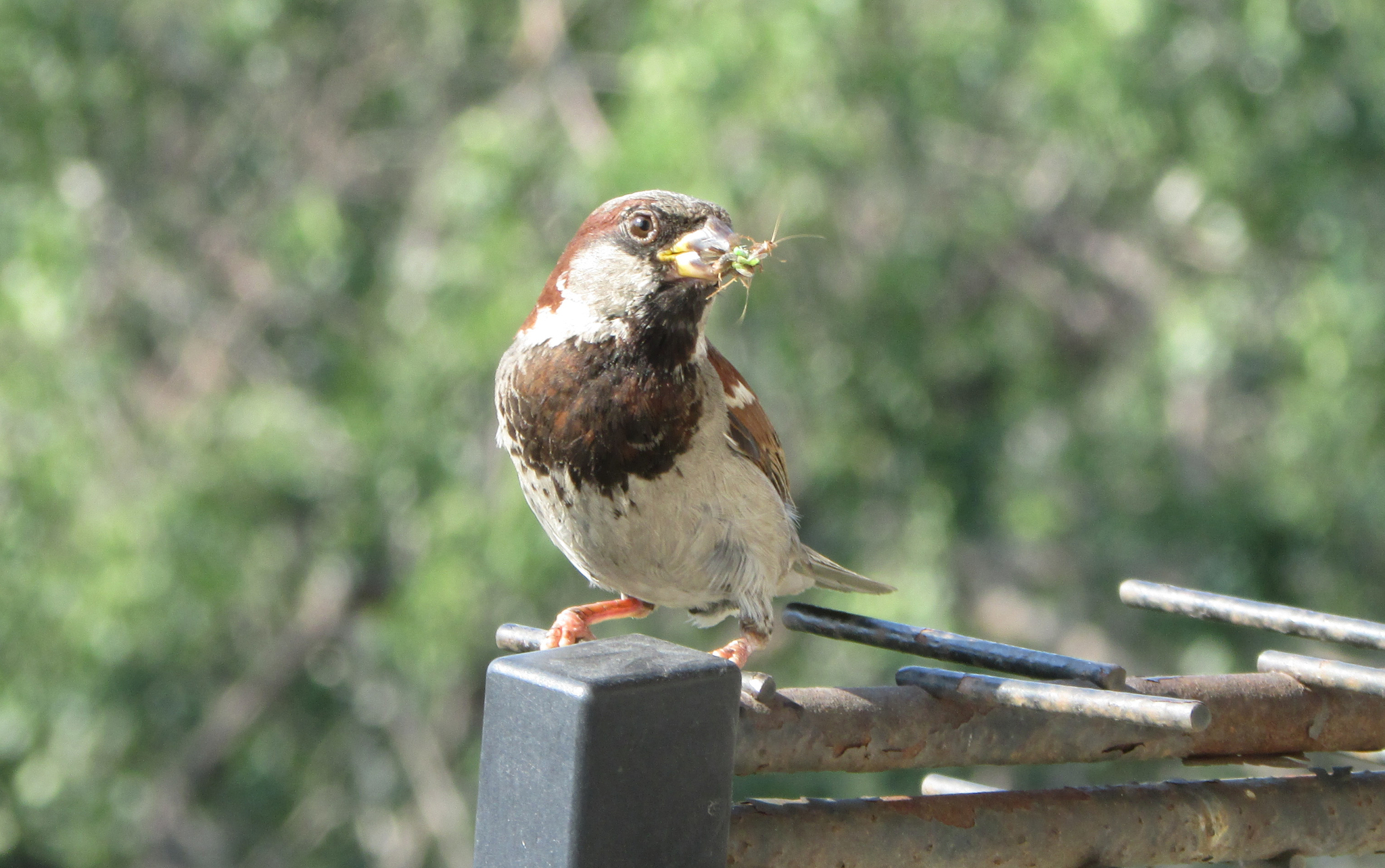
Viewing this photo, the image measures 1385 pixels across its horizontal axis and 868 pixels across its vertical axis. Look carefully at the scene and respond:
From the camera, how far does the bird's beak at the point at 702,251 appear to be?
9.00 ft

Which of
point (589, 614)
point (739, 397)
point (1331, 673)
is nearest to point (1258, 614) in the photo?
point (1331, 673)

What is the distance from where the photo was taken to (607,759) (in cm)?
138

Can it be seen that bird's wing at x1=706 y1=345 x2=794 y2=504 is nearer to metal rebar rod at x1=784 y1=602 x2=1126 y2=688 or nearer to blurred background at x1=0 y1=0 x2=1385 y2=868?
metal rebar rod at x1=784 y1=602 x2=1126 y2=688

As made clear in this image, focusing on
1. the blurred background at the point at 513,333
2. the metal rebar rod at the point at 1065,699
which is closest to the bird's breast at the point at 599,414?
the metal rebar rod at the point at 1065,699

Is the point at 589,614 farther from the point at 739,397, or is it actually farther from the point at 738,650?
the point at 739,397

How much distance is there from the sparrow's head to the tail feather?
0.87m

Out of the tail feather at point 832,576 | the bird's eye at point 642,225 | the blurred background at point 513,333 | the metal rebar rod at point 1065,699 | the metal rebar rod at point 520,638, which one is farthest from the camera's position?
the blurred background at point 513,333

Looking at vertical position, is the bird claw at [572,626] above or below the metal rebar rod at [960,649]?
below

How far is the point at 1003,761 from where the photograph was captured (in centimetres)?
175

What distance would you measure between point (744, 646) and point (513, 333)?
2.73 meters

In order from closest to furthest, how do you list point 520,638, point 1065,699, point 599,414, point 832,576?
point 1065,699, point 520,638, point 599,414, point 832,576

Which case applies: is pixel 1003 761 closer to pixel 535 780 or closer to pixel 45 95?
pixel 535 780

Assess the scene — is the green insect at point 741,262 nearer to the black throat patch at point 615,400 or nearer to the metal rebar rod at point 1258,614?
the black throat patch at point 615,400

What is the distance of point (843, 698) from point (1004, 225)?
5229 mm
